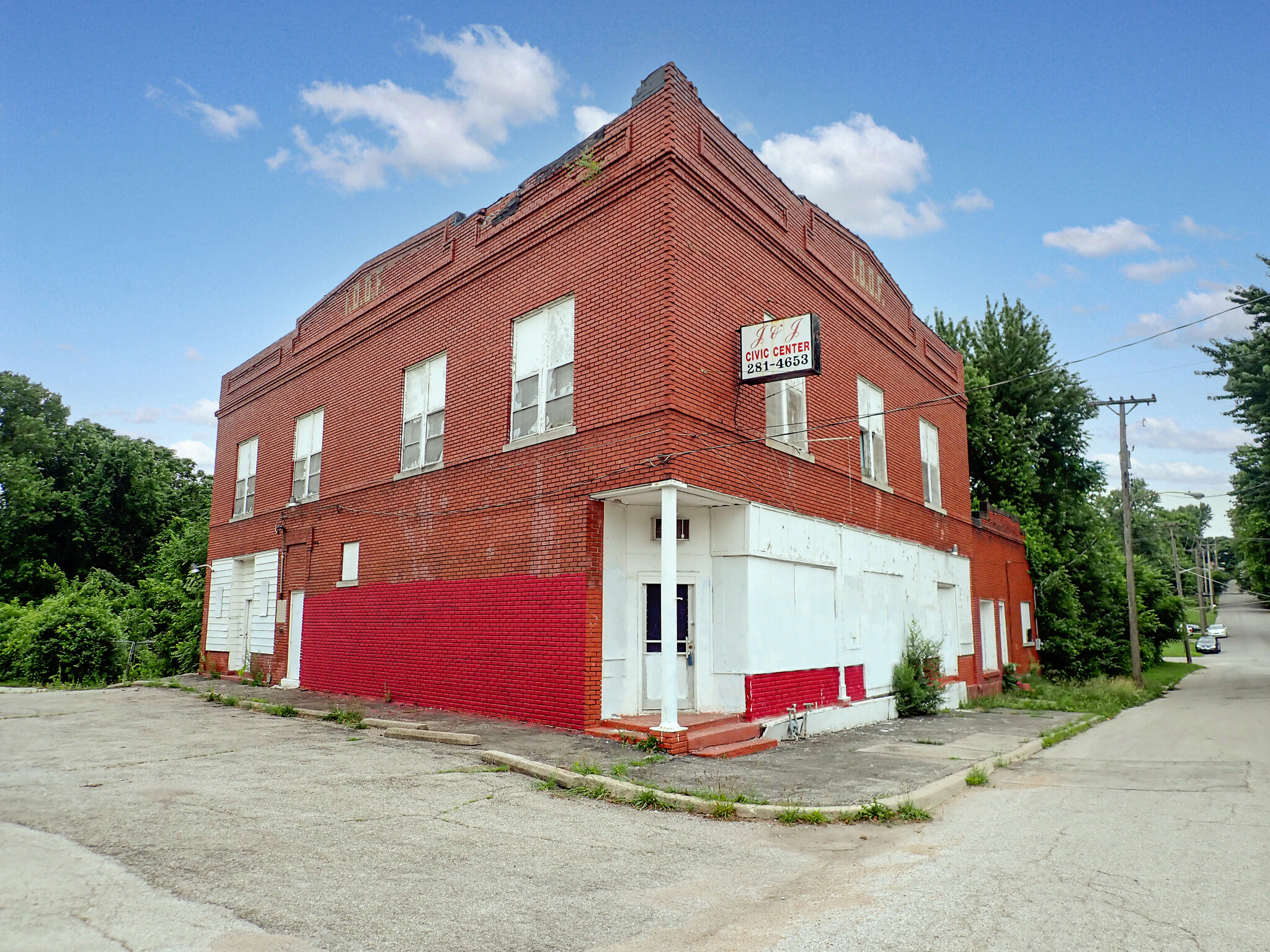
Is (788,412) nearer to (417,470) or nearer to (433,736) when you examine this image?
(417,470)

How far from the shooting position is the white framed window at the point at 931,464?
2005 cm

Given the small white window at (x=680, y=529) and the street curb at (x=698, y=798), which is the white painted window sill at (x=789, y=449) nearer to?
the small white window at (x=680, y=529)

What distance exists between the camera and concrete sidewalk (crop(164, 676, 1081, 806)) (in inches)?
343

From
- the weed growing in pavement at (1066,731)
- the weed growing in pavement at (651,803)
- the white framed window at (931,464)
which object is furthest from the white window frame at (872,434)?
the weed growing in pavement at (651,803)

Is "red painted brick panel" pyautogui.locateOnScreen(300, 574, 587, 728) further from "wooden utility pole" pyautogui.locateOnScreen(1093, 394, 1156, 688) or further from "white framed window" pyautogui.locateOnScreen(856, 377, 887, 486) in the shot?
"wooden utility pole" pyautogui.locateOnScreen(1093, 394, 1156, 688)

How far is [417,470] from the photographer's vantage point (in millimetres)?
15641

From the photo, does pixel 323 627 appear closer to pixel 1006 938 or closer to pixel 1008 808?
pixel 1008 808

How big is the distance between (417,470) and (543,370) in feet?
12.5

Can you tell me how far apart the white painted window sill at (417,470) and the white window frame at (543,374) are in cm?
216

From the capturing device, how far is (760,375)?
12227mm

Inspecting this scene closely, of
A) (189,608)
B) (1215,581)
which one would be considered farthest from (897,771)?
(1215,581)

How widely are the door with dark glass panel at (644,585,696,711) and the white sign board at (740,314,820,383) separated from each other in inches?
133

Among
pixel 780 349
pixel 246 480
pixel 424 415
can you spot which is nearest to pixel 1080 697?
pixel 780 349

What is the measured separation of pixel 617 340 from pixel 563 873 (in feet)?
25.8
